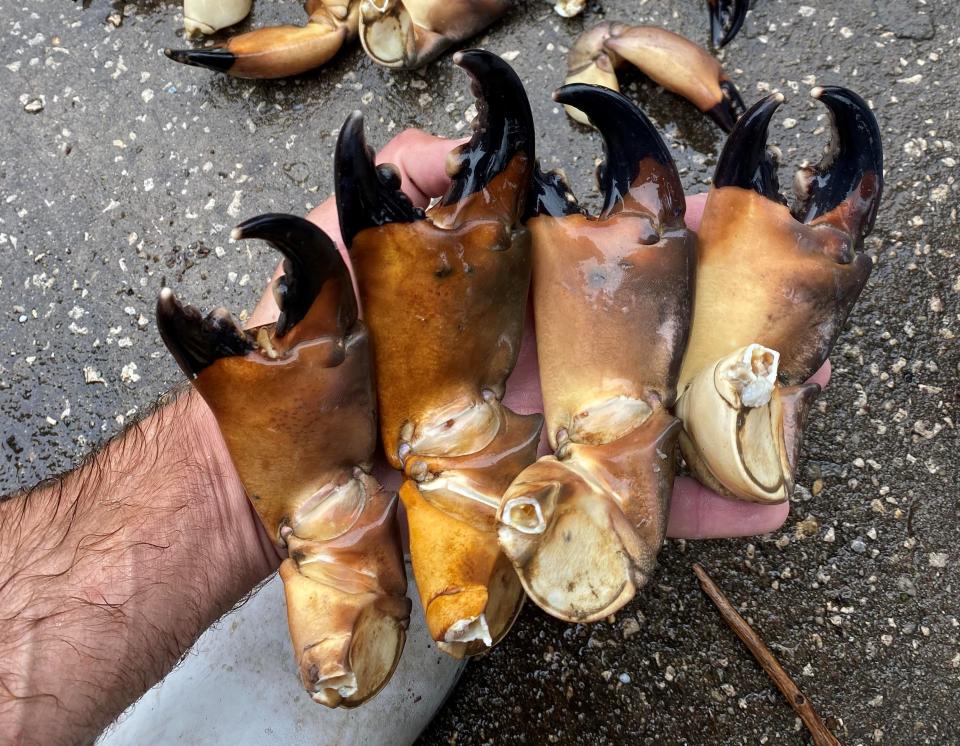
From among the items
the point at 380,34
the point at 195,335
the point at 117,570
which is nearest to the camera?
the point at 195,335

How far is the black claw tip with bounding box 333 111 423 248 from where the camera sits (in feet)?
4.94

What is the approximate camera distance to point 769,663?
7.70ft

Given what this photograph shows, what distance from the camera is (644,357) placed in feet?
5.59

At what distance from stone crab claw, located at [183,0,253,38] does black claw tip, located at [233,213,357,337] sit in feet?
5.47

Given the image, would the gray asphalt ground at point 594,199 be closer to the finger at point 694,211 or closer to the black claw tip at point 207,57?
the black claw tip at point 207,57

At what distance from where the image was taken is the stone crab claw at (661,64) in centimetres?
239

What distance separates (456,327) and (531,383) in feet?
1.58

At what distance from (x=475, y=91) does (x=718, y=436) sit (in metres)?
0.80

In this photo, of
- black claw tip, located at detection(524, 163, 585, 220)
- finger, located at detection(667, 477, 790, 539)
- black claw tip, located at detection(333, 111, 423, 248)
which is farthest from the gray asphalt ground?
black claw tip, located at detection(333, 111, 423, 248)

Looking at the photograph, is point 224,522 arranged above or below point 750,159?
below

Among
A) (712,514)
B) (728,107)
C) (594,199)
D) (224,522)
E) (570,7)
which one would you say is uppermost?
(570,7)

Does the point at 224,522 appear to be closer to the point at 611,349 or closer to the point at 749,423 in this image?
the point at 611,349

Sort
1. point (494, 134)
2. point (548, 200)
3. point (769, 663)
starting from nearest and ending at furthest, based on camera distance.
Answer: point (494, 134) < point (548, 200) < point (769, 663)

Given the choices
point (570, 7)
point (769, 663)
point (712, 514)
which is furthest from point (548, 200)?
point (769, 663)
